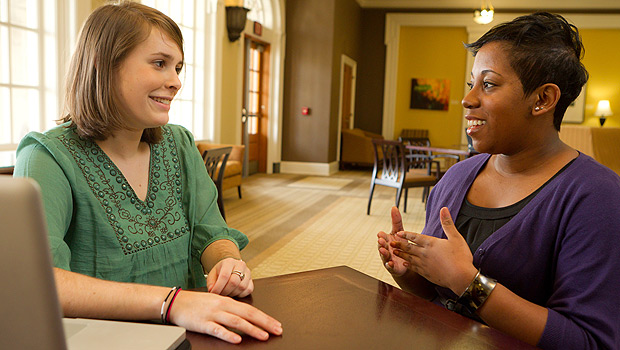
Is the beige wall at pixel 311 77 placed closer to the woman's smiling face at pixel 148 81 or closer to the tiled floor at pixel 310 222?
the tiled floor at pixel 310 222

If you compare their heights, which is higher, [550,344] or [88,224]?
[88,224]

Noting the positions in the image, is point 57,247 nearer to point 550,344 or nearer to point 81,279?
point 81,279

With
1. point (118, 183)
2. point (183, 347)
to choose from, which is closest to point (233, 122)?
Result: point (118, 183)

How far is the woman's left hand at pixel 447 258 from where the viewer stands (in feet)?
3.61

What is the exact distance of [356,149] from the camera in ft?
36.9

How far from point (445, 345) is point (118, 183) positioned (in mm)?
870

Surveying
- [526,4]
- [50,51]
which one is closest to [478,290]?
[50,51]

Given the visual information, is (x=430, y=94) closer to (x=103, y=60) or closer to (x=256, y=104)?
(x=256, y=104)

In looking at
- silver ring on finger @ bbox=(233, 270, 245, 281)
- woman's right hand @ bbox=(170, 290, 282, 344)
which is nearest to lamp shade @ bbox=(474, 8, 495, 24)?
silver ring on finger @ bbox=(233, 270, 245, 281)

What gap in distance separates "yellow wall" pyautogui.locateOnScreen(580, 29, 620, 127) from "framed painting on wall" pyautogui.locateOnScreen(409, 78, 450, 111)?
328 centimetres

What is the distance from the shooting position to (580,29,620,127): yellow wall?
39.5 feet

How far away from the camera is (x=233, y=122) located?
27.7 ft

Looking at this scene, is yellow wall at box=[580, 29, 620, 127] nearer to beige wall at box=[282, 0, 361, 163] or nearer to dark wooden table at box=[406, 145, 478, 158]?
beige wall at box=[282, 0, 361, 163]

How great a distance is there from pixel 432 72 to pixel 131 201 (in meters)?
12.2
